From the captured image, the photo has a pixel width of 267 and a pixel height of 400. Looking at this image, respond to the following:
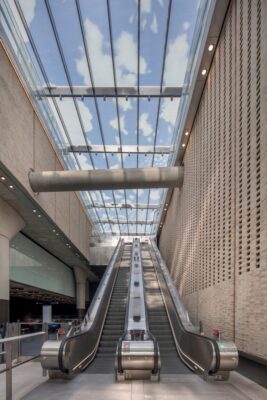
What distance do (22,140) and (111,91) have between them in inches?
177

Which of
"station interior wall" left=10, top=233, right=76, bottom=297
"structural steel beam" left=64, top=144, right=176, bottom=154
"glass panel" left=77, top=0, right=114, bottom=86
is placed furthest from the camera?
"structural steel beam" left=64, top=144, right=176, bottom=154

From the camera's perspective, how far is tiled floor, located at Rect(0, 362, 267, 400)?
21.4 ft

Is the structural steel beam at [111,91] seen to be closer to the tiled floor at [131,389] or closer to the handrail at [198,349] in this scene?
the handrail at [198,349]

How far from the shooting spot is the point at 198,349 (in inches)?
357

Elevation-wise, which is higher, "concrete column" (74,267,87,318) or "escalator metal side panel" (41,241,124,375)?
"escalator metal side panel" (41,241,124,375)

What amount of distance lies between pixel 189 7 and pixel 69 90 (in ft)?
19.0

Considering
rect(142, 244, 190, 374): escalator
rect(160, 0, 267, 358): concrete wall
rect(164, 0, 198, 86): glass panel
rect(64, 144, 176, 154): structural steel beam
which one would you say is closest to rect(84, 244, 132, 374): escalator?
rect(142, 244, 190, 374): escalator

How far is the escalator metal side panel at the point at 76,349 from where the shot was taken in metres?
7.71

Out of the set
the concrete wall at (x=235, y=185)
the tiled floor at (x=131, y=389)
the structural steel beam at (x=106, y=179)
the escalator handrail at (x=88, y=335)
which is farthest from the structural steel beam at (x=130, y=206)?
the tiled floor at (x=131, y=389)

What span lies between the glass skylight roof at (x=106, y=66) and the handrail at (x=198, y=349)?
7.82 meters

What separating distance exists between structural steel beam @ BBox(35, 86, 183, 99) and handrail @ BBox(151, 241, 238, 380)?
7.48m

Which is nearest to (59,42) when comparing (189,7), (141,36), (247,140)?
(141,36)

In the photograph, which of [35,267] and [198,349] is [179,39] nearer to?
[198,349]

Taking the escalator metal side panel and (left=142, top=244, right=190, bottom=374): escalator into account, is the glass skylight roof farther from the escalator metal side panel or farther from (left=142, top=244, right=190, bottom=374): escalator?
the escalator metal side panel
